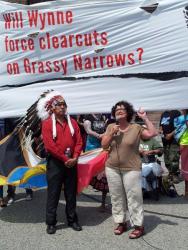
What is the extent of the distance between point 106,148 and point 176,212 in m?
1.69

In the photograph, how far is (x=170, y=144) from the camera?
27.5 feet

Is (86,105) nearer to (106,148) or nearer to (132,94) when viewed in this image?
(132,94)

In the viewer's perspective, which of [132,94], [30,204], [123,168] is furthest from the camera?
[30,204]

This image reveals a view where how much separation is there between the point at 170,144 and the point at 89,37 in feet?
10.2

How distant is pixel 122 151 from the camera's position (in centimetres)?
520

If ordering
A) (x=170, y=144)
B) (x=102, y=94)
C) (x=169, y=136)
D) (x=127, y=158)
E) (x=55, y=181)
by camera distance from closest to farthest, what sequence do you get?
1. (x=127, y=158)
2. (x=55, y=181)
3. (x=102, y=94)
4. (x=169, y=136)
5. (x=170, y=144)

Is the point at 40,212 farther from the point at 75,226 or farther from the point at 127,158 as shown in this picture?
the point at 127,158

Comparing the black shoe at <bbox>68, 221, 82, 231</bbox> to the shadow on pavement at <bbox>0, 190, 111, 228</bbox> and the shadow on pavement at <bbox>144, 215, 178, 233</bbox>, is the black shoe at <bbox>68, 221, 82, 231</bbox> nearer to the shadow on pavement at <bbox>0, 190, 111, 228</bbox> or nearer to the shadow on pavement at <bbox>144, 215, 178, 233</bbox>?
the shadow on pavement at <bbox>0, 190, 111, 228</bbox>

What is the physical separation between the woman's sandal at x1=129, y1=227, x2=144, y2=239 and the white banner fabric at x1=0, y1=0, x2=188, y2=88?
2.11 metres

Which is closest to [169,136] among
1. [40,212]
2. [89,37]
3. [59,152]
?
[89,37]

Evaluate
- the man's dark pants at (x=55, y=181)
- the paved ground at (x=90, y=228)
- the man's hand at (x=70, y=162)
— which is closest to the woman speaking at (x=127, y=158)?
the paved ground at (x=90, y=228)

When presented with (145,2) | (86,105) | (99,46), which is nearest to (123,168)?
(86,105)

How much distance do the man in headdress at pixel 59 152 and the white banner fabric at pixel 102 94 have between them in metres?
0.56

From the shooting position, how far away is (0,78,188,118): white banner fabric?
19.7 feet
